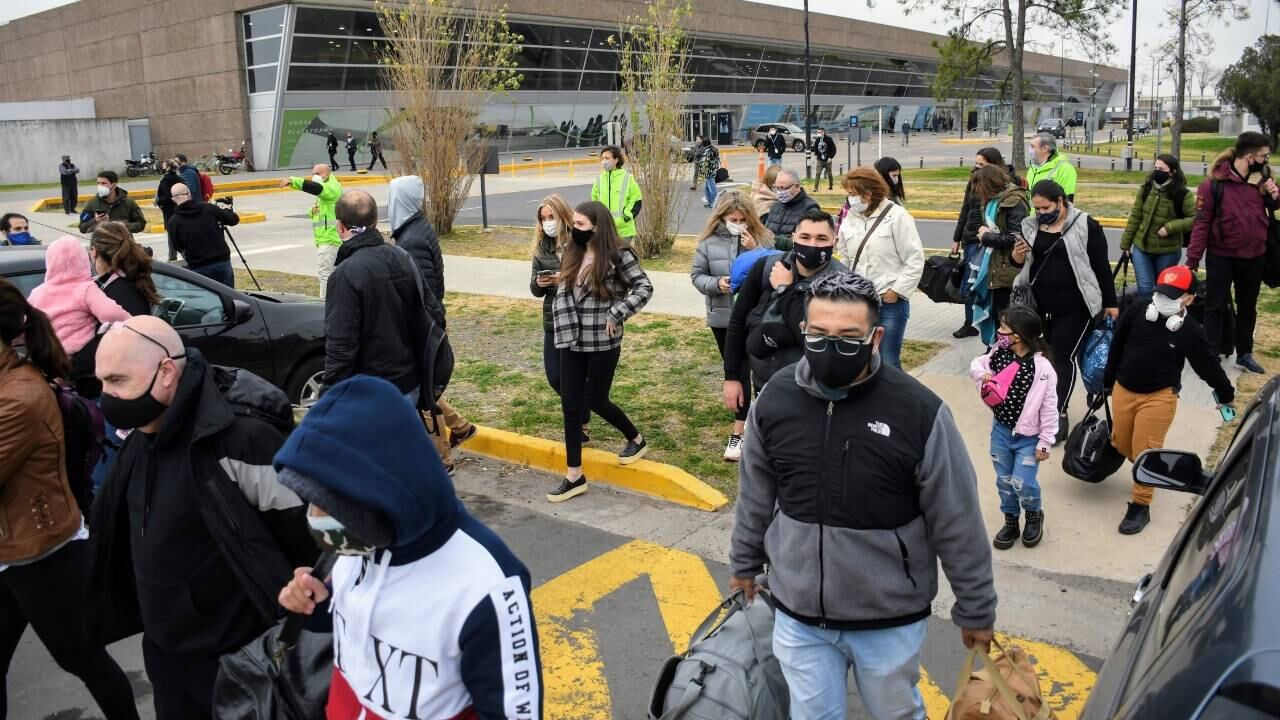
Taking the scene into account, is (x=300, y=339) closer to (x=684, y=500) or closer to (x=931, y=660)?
(x=684, y=500)

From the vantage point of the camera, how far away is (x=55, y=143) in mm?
41906

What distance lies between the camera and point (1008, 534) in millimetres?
5574

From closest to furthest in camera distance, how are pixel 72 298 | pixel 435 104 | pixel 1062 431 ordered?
1. pixel 72 298
2. pixel 1062 431
3. pixel 435 104

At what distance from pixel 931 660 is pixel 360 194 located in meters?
4.05

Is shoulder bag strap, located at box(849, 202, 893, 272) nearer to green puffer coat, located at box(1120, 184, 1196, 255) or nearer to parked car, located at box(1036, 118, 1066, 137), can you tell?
green puffer coat, located at box(1120, 184, 1196, 255)

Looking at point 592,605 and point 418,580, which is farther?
point 592,605

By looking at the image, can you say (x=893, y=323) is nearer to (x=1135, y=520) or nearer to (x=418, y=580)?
(x=1135, y=520)

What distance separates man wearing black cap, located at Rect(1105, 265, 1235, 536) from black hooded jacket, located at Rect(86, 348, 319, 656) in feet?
14.9

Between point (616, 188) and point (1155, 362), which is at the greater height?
point (616, 188)

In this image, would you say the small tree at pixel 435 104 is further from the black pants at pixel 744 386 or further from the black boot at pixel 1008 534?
the black boot at pixel 1008 534

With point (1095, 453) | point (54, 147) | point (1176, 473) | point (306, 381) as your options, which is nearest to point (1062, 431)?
point (1095, 453)

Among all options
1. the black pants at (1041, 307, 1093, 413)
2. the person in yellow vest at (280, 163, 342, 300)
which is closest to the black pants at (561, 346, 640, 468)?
the black pants at (1041, 307, 1093, 413)

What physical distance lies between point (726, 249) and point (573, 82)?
49051 millimetres

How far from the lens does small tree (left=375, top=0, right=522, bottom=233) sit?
18547 mm
